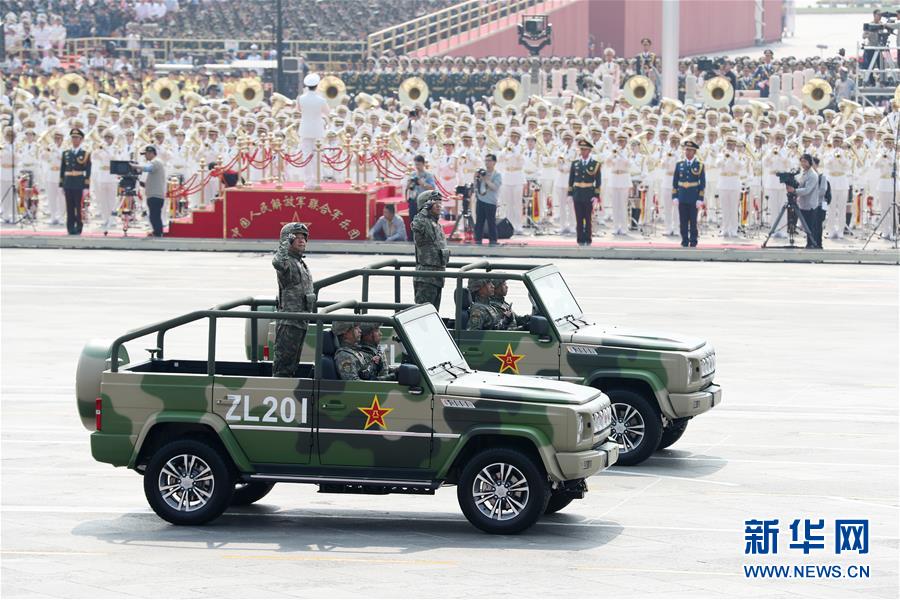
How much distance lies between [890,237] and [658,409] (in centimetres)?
2074

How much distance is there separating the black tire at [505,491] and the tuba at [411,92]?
33783 mm

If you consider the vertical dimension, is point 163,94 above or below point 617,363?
above

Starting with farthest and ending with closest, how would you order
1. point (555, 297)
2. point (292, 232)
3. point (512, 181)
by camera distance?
point (512, 181) < point (555, 297) < point (292, 232)

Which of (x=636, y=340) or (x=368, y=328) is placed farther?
(x=636, y=340)

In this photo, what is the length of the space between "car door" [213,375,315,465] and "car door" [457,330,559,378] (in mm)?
2791

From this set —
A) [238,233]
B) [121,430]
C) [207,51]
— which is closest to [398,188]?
[238,233]

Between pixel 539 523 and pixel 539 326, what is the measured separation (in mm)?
2580

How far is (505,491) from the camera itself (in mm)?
12055

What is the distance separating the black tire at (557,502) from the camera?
1267 centimetres

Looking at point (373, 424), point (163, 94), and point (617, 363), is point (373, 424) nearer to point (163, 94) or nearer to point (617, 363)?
point (617, 363)

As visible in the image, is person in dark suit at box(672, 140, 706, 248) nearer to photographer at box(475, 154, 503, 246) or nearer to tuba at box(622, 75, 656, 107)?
photographer at box(475, 154, 503, 246)

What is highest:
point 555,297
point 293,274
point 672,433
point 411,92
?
point 411,92

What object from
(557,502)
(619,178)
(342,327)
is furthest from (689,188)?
(342,327)

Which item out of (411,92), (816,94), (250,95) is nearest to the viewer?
(816,94)
